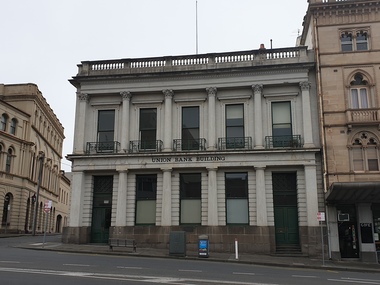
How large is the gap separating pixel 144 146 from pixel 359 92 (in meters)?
14.1

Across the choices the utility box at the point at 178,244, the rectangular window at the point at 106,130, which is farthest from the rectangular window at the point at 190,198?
the rectangular window at the point at 106,130

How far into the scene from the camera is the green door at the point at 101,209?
25906 mm

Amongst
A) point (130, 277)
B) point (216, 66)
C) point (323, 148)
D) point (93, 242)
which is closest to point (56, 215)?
point (93, 242)

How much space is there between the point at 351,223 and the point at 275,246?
463 cm

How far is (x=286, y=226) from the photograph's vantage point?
951 inches

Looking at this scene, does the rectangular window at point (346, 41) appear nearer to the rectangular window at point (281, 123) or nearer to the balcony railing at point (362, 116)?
the balcony railing at point (362, 116)

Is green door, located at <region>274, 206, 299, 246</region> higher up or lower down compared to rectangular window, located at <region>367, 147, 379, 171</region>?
lower down

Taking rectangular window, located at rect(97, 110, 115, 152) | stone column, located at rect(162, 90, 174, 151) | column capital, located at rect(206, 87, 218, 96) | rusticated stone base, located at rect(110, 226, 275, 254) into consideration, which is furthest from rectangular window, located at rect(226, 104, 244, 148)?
rectangular window, located at rect(97, 110, 115, 152)

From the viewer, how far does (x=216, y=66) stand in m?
26.2

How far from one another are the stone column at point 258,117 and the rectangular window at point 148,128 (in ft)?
22.4

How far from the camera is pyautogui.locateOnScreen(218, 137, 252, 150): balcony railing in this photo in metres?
25.2

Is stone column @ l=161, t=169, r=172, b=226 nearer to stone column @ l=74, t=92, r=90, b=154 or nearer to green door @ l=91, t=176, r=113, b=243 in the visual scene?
green door @ l=91, t=176, r=113, b=243

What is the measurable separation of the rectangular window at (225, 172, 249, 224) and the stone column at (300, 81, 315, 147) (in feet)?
14.5

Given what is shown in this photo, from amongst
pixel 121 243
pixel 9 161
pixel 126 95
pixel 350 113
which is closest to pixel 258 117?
pixel 350 113
